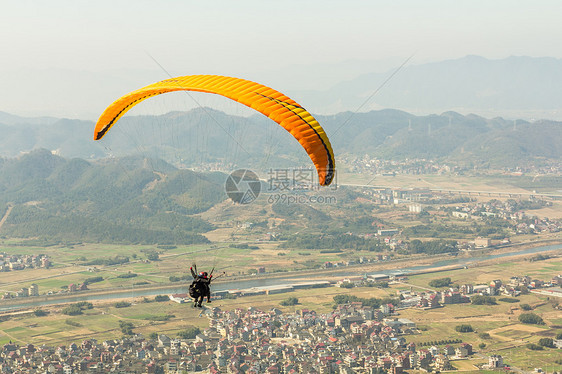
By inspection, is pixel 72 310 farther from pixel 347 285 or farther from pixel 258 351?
pixel 347 285

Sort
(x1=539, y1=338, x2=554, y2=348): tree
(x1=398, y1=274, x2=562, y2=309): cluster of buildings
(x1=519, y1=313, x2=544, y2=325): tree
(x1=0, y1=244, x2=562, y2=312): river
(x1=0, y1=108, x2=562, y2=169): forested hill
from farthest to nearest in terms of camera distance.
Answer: (x1=0, y1=108, x2=562, y2=169): forested hill < (x1=0, y1=244, x2=562, y2=312): river < (x1=398, y1=274, x2=562, y2=309): cluster of buildings < (x1=519, y1=313, x2=544, y2=325): tree < (x1=539, y1=338, x2=554, y2=348): tree

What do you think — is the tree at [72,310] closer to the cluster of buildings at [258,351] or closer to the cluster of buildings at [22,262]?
the cluster of buildings at [258,351]

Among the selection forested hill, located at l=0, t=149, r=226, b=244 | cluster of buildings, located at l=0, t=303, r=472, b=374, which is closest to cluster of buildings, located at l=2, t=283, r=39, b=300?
cluster of buildings, located at l=0, t=303, r=472, b=374

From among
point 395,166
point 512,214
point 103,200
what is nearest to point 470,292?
point 512,214

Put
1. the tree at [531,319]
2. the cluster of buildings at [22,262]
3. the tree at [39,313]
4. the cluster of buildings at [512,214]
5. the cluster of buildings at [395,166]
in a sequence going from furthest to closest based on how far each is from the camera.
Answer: the cluster of buildings at [395,166] → the cluster of buildings at [512,214] → the cluster of buildings at [22,262] → the tree at [39,313] → the tree at [531,319]

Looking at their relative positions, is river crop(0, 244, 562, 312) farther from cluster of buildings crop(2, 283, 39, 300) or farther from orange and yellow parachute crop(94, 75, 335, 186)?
orange and yellow parachute crop(94, 75, 335, 186)

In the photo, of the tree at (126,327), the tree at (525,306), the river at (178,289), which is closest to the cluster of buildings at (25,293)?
the river at (178,289)
